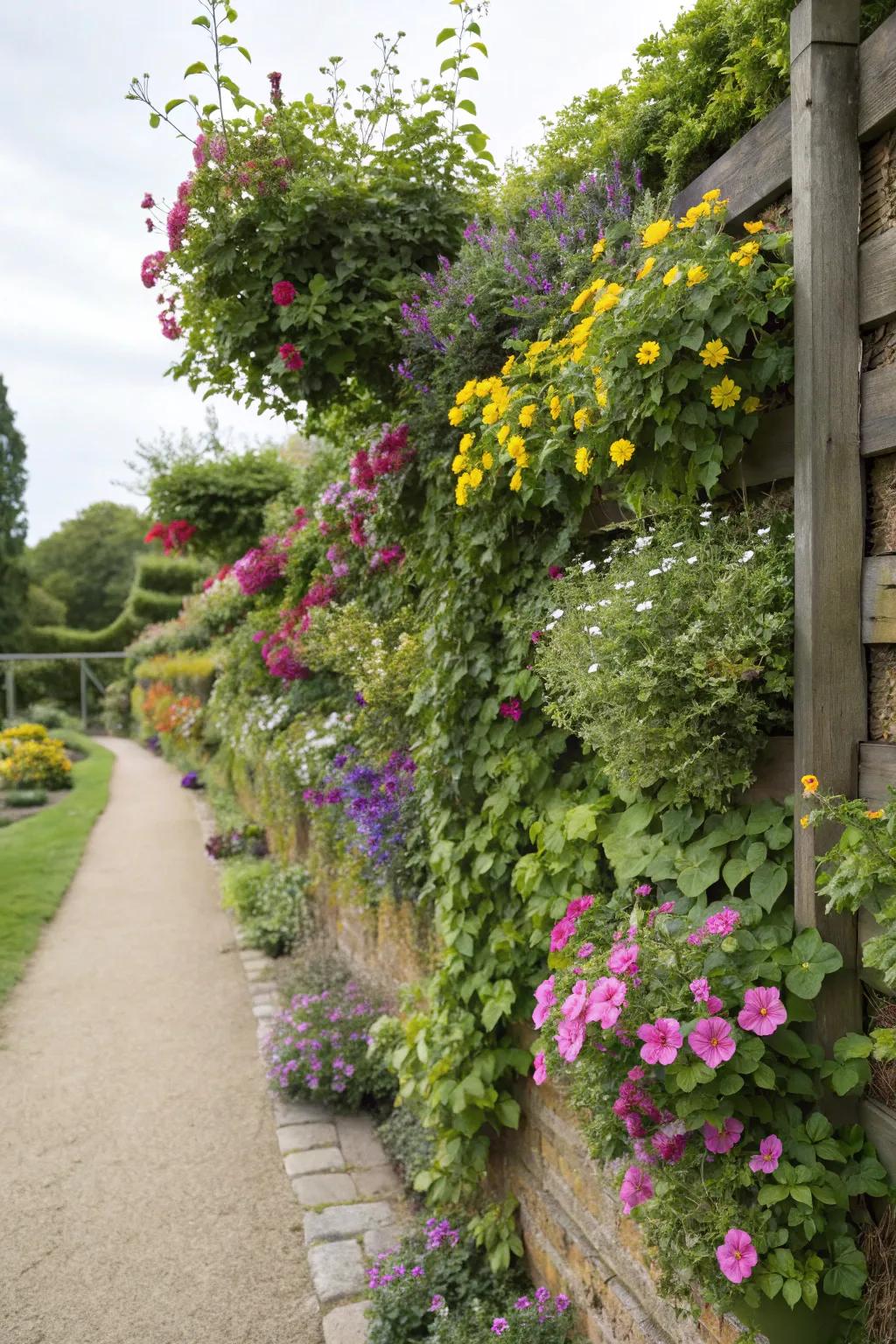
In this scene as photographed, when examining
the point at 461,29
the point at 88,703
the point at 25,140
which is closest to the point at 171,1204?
the point at 461,29

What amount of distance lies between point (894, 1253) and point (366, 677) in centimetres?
304

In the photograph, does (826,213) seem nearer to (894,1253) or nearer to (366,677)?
(894,1253)

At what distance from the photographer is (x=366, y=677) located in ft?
13.9

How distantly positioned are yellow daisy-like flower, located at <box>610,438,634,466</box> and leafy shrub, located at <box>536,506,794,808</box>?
227mm

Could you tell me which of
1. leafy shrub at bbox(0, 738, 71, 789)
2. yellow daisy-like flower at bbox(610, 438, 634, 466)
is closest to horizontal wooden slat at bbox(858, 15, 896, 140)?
yellow daisy-like flower at bbox(610, 438, 634, 466)

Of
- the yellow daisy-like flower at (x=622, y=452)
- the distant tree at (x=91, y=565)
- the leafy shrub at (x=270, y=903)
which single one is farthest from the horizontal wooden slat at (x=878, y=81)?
the distant tree at (x=91, y=565)

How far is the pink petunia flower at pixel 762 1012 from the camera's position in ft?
5.43

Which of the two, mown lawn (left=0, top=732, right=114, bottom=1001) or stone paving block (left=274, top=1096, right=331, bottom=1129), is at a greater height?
mown lawn (left=0, top=732, right=114, bottom=1001)

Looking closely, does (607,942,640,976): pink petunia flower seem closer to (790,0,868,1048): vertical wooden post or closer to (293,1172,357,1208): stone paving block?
(790,0,868,1048): vertical wooden post

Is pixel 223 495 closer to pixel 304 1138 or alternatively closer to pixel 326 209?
pixel 326 209

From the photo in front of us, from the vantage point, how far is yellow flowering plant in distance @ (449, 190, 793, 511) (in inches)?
72.5

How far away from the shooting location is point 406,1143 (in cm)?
375

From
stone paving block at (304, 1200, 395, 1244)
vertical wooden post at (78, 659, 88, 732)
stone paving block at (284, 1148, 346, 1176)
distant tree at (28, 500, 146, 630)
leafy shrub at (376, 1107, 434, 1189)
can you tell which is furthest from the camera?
distant tree at (28, 500, 146, 630)

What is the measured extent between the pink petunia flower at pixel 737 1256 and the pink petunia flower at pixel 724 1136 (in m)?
Result: 0.13
